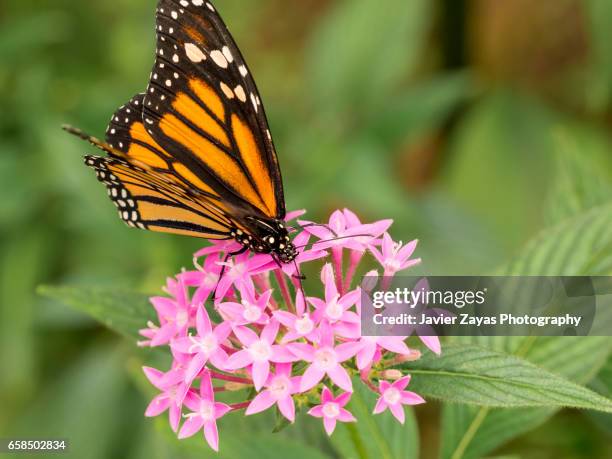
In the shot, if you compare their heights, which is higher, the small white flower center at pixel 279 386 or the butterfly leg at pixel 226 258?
the butterfly leg at pixel 226 258

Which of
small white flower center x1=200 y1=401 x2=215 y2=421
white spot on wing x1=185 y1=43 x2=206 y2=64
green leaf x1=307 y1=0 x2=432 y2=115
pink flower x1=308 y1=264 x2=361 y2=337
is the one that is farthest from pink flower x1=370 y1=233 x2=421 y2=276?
green leaf x1=307 y1=0 x2=432 y2=115

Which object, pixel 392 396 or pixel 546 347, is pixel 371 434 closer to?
pixel 392 396

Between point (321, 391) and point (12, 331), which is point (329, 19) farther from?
point (321, 391)

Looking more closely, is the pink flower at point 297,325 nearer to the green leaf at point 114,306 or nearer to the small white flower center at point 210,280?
the small white flower center at point 210,280

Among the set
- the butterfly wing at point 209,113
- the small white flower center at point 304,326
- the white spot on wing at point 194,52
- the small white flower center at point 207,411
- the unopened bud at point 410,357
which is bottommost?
the small white flower center at point 207,411

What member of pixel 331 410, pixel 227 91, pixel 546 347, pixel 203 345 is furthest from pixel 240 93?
pixel 546 347

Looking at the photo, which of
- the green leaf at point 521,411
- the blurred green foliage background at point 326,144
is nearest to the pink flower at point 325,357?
the green leaf at point 521,411
